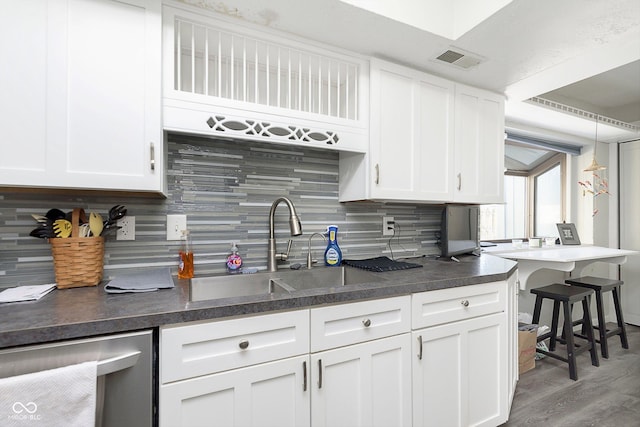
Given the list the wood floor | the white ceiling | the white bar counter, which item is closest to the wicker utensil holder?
the white ceiling

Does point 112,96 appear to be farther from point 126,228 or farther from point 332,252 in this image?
point 332,252

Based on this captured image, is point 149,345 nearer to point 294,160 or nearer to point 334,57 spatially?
point 294,160

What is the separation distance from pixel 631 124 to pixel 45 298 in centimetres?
484

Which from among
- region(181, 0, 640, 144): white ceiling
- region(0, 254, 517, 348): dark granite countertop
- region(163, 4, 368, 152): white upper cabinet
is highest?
region(181, 0, 640, 144): white ceiling

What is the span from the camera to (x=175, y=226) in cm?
155

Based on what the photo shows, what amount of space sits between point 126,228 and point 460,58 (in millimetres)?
1942

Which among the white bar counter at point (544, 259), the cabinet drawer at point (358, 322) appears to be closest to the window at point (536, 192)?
the white bar counter at point (544, 259)

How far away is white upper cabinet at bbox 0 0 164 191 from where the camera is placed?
109 centimetres

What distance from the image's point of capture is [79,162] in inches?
45.9

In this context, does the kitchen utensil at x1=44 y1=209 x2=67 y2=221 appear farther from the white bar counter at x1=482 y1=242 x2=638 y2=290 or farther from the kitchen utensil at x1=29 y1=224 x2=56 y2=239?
the white bar counter at x1=482 y1=242 x2=638 y2=290

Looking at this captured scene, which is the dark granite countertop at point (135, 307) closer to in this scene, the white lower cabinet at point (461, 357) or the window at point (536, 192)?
the white lower cabinet at point (461, 357)

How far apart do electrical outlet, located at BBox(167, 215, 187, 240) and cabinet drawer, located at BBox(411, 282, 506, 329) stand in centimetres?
114

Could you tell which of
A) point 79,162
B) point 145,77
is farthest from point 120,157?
point 145,77

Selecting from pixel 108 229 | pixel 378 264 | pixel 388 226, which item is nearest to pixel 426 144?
pixel 388 226
